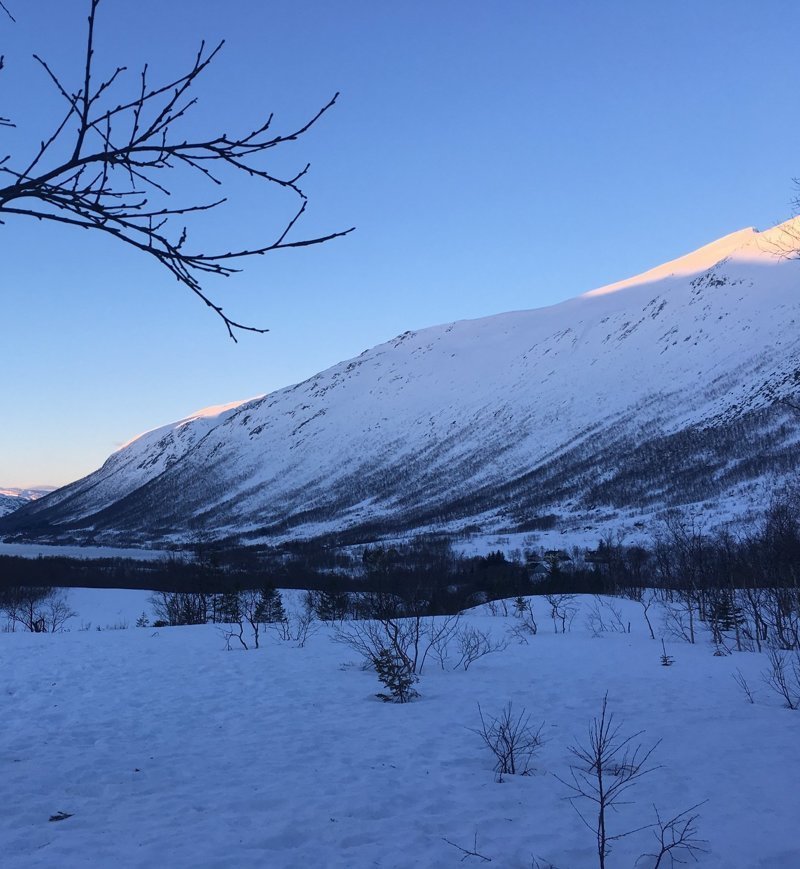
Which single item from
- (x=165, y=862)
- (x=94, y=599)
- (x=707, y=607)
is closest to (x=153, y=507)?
(x=94, y=599)

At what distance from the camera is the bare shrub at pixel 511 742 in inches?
259

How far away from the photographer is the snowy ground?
4.81m

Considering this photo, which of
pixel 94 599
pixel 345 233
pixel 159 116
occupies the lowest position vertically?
pixel 94 599

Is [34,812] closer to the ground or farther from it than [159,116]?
closer to the ground

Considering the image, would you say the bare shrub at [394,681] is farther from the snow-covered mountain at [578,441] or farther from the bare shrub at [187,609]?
the snow-covered mountain at [578,441]

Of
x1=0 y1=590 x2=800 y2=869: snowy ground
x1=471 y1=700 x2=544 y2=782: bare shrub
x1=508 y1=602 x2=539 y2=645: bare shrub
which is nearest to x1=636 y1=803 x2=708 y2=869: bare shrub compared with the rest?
x1=0 y1=590 x2=800 y2=869: snowy ground

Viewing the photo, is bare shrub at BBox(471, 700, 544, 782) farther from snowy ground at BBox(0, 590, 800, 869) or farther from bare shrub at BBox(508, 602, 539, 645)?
bare shrub at BBox(508, 602, 539, 645)

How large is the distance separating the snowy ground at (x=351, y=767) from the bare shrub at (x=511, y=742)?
16 cm

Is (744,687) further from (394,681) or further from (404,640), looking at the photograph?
(404,640)

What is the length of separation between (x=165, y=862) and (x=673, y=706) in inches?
304

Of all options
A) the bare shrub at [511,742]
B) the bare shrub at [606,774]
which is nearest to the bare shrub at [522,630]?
the bare shrub at [511,742]

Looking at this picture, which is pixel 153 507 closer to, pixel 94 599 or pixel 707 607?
pixel 94 599

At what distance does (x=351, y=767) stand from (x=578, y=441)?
126388 mm

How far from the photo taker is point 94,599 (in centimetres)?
6162
